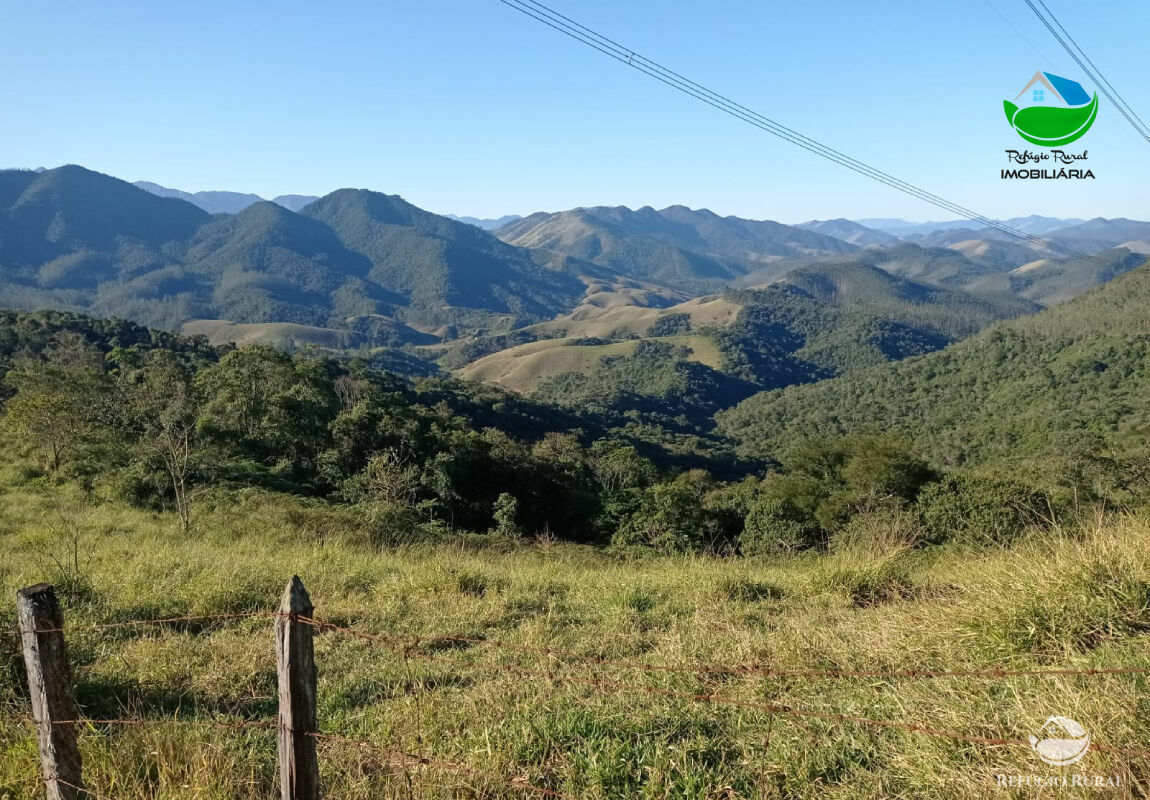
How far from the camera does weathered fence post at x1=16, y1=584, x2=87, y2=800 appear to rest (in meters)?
2.31

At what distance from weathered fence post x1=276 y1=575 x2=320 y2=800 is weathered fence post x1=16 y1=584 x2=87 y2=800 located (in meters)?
0.94

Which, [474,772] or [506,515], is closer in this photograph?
[474,772]

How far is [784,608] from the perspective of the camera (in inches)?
211

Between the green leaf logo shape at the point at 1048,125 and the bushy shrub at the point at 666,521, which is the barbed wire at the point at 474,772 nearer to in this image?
the green leaf logo shape at the point at 1048,125

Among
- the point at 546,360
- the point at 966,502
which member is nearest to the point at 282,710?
the point at 966,502

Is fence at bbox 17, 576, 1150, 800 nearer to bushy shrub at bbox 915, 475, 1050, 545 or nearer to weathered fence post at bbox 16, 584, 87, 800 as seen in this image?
weathered fence post at bbox 16, 584, 87, 800

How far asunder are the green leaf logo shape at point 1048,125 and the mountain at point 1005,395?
35.5 meters

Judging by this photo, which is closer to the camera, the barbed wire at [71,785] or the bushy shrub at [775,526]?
the barbed wire at [71,785]

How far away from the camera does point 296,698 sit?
83.2 inches

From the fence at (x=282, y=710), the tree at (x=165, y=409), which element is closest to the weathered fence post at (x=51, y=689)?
the fence at (x=282, y=710)

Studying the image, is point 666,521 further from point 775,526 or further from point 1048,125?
point 1048,125

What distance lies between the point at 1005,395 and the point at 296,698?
9554 centimetres

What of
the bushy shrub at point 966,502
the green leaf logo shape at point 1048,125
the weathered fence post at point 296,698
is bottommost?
the bushy shrub at point 966,502

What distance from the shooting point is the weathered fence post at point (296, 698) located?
2098 mm
